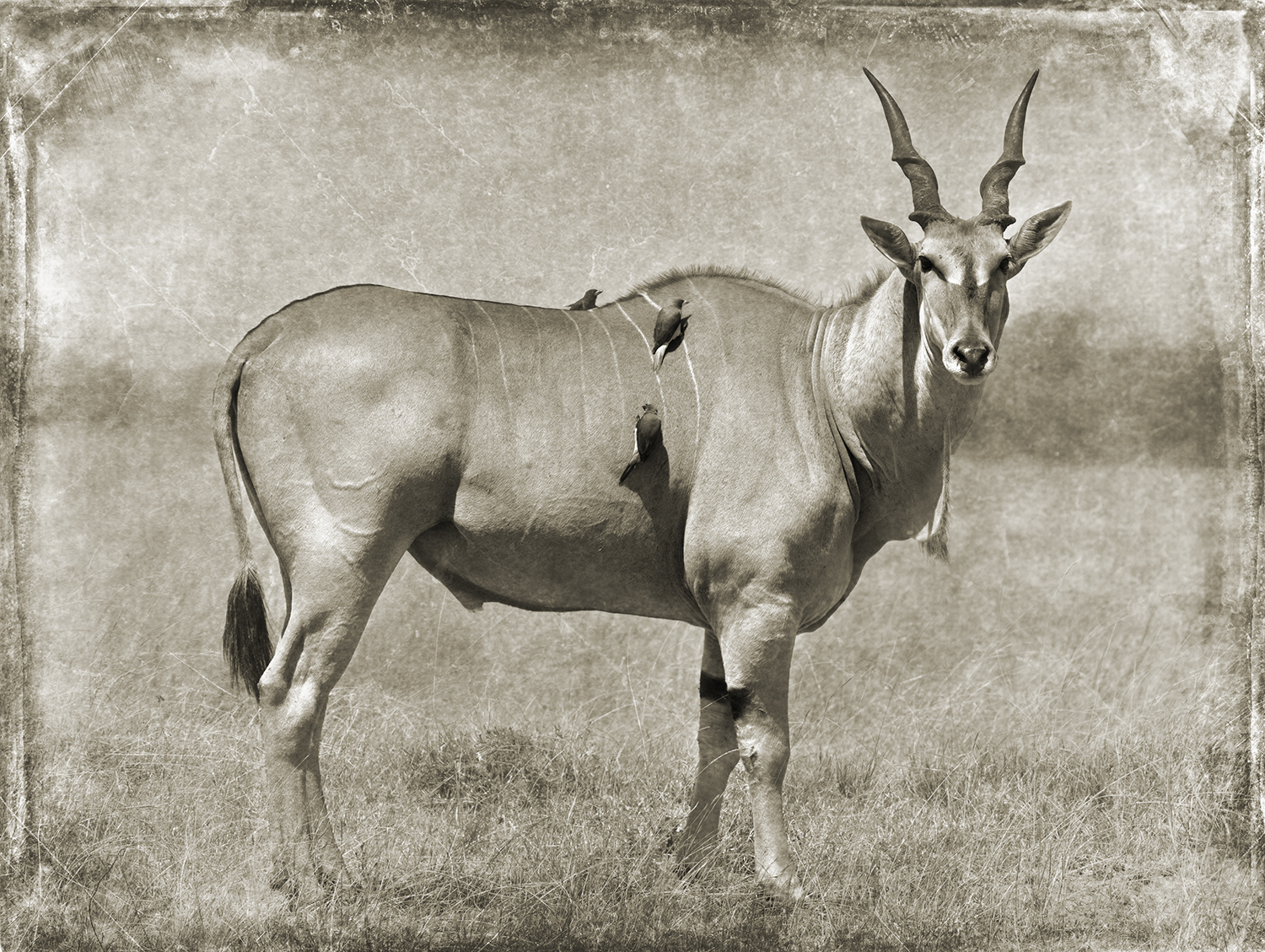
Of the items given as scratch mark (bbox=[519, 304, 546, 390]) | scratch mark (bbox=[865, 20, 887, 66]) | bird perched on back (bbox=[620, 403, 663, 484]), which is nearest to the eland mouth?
bird perched on back (bbox=[620, 403, 663, 484])

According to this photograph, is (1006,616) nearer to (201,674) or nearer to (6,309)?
(201,674)

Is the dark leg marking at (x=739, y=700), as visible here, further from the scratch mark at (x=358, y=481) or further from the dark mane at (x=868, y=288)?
the dark mane at (x=868, y=288)

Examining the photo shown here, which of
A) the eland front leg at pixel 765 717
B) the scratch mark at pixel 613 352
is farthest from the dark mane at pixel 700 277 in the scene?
the eland front leg at pixel 765 717

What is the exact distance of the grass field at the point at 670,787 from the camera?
5238 millimetres

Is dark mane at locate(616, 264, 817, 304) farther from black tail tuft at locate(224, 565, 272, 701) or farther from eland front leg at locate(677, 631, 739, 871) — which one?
black tail tuft at locate(224, 565, 272, 701)

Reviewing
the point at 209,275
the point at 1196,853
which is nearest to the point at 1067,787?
the point at 1196,853

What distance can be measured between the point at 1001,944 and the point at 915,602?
3.48 meters

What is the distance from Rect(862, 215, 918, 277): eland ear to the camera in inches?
204

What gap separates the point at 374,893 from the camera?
5.21m

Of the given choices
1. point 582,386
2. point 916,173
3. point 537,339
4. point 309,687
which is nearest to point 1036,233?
point 916,173

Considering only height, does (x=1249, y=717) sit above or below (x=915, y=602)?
below

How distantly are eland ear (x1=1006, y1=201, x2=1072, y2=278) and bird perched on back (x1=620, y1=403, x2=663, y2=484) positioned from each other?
60.6 inches

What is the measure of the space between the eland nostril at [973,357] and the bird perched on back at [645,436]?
1.26 m

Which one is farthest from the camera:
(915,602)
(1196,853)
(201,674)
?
(915,602)
